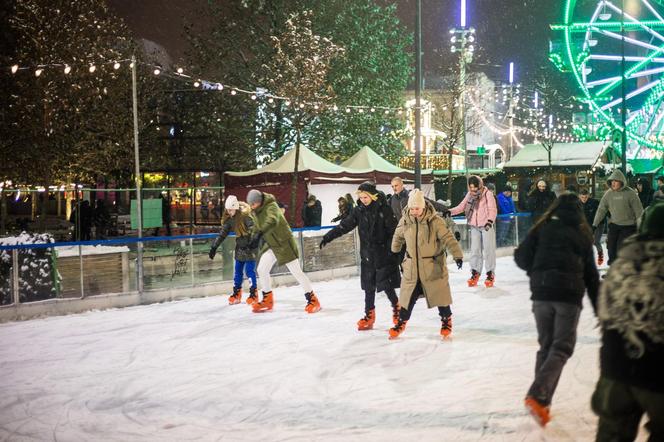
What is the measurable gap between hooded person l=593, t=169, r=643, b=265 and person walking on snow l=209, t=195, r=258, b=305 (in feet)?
16.3

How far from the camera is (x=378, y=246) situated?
25.7 feet

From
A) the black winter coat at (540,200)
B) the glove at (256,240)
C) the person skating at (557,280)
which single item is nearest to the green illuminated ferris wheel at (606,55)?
the black winter coat at (540,200)

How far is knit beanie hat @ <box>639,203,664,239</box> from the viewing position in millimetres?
3119

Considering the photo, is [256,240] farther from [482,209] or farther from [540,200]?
[540,200]

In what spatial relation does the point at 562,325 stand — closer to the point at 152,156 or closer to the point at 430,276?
the point at 430,276

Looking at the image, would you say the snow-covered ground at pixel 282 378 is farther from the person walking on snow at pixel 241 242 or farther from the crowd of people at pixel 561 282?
the person walking on snow at pixel 241 242

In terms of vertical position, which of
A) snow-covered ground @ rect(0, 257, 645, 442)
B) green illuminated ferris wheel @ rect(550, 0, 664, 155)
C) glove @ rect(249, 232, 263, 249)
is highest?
green illuminated ferris wheel @ rect(550, 0, 664, 155)

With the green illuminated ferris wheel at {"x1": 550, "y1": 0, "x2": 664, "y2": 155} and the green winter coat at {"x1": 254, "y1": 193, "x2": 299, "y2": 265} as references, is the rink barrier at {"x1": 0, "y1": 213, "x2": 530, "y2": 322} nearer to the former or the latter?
the green winter coat at {"x1": 254, "y1": 193, "x2": 299, "y2": 265}

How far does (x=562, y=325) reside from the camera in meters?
4.48

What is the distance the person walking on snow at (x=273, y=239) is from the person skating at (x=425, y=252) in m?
2.54

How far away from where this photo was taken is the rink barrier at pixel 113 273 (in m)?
9.77

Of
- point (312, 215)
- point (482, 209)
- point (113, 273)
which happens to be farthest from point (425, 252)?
point (312, 215)

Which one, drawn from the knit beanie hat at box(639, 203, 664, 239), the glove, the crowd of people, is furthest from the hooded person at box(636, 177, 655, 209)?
the knit beanie hat at box(639, 203, 664, 239)

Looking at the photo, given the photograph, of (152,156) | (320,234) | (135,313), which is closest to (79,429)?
(135,313)
